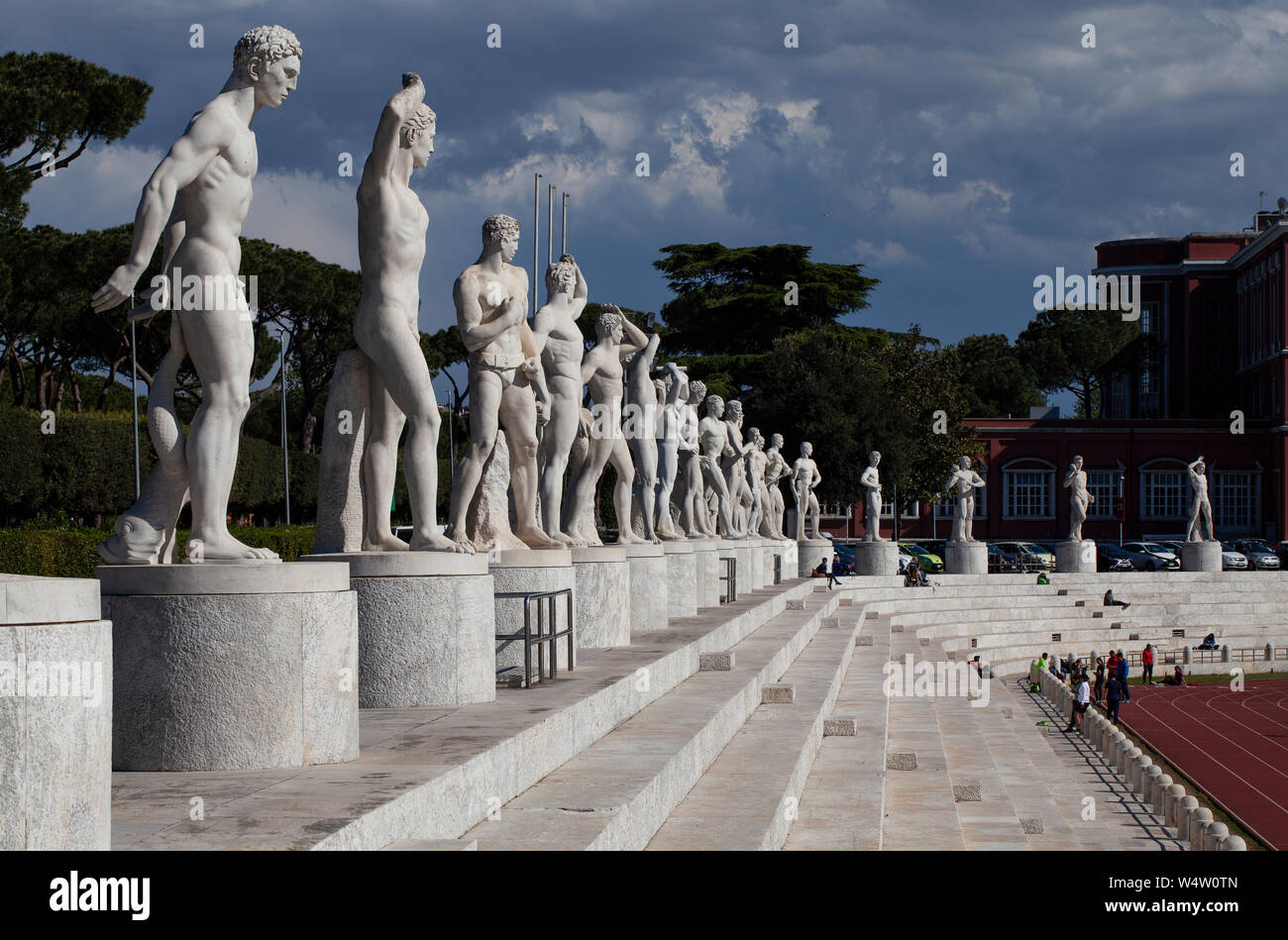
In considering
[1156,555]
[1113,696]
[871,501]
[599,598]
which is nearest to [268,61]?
[599,598]

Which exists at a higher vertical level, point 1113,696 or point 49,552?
point 49,552

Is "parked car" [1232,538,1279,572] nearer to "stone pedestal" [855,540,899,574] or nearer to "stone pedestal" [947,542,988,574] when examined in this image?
"stone pedestal" [947,542,988,574]

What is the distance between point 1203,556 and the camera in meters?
44.1

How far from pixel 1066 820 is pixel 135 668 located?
1042cm

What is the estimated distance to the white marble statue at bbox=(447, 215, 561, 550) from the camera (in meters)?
9.64

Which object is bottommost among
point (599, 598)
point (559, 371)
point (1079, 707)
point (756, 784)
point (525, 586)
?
point (1079, 707)

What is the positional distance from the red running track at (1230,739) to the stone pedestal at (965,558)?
29.8 ft

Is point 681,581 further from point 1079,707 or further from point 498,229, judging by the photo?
point 1079,707

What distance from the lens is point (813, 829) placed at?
794 centimetres

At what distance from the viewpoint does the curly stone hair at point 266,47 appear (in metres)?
6.34

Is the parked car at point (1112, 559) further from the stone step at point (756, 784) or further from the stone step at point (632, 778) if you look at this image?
the stone step at point (632, 778)

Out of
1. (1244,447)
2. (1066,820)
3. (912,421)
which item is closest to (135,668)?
(1066,820)

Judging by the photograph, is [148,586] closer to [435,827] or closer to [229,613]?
[229,613]

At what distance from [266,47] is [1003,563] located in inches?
1813
